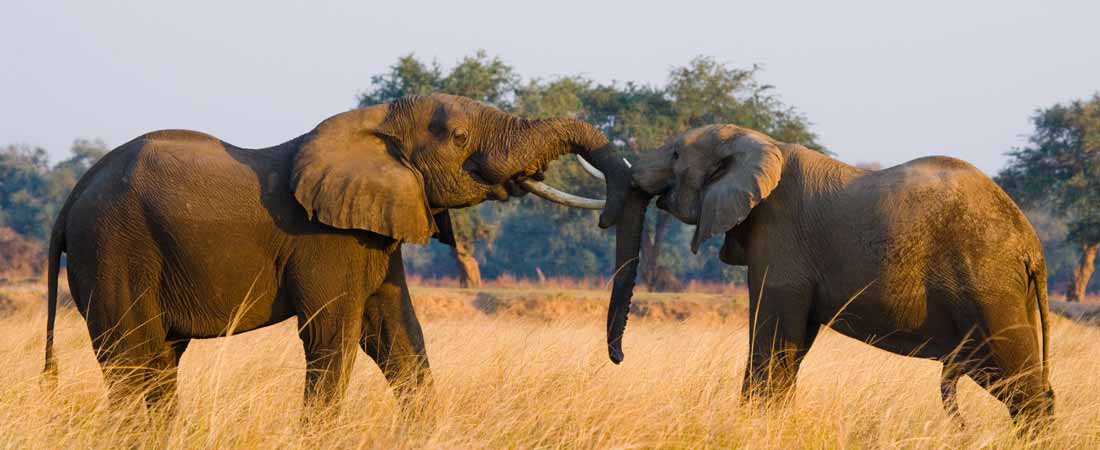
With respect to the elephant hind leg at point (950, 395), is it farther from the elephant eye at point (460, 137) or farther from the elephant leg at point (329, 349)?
the elephant leg at point (329, 349)

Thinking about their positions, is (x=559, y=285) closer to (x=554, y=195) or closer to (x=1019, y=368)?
(x=554, y=195)

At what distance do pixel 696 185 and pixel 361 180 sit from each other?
1982mm

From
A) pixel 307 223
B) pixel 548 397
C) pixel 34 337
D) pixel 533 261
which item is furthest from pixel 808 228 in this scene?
pixel 533 261

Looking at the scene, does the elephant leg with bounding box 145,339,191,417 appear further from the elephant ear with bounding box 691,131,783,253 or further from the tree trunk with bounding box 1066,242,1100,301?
the tree trunk with bounding box 1066,242,1100,301

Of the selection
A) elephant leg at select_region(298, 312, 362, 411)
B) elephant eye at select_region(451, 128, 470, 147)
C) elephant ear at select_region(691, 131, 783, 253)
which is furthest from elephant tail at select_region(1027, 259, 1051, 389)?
elephant leg at select_region(298, 312, 362, 411)

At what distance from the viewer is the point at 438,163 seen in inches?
294

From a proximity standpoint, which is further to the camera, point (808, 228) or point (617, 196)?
point (617, 196)

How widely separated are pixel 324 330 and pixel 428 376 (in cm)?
79

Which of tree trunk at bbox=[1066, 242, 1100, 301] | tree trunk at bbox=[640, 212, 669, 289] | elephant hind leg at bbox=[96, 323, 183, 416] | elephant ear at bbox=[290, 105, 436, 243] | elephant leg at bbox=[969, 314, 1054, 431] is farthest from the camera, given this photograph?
tree trunk at bbox=[640, 212, 669, 289]

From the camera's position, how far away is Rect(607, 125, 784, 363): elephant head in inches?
286

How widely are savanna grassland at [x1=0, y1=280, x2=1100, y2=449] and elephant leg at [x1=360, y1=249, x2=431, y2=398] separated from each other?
0.19 m

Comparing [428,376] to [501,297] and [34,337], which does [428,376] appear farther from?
[501,297]

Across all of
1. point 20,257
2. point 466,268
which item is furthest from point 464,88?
point 20,257

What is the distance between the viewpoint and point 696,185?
7695mm
